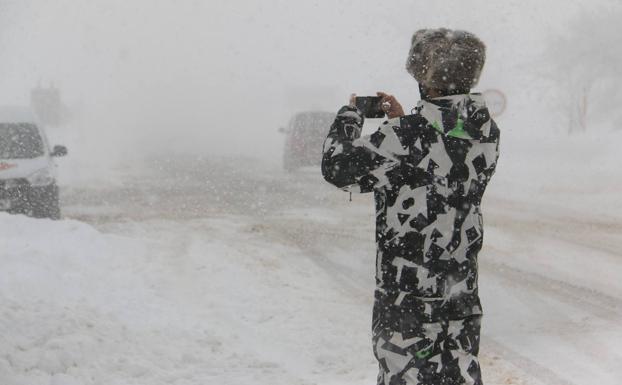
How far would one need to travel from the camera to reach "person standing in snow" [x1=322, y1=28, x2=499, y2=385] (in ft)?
7.15

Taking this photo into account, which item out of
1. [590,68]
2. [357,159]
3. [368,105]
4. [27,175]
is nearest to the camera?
[357,159]

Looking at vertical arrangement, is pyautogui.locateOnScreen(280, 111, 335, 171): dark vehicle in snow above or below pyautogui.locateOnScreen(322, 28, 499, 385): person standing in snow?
below

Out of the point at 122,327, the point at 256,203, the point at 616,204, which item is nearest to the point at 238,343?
the point at 122,327

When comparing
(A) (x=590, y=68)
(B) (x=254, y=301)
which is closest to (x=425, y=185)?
(B) (x=254, y=301)

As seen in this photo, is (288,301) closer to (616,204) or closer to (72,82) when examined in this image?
(616,204)

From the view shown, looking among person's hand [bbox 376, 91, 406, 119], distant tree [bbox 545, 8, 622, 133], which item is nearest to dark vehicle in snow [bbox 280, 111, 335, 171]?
person's hand [bbox 376, 91, 406, 119]

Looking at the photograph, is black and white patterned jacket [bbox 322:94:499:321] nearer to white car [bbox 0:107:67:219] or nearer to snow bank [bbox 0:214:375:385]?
snow bank [bbox 0:214:375:385]

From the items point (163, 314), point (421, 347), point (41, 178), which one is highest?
point (421, 347)

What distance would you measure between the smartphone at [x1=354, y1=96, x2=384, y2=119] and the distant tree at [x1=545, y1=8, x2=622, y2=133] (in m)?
30.8

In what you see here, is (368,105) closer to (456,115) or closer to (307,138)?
(456,115)

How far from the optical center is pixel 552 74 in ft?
120

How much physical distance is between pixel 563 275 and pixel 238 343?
397 cm

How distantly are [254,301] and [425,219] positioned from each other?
4.16 meters

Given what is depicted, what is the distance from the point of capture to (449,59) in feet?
7.18
